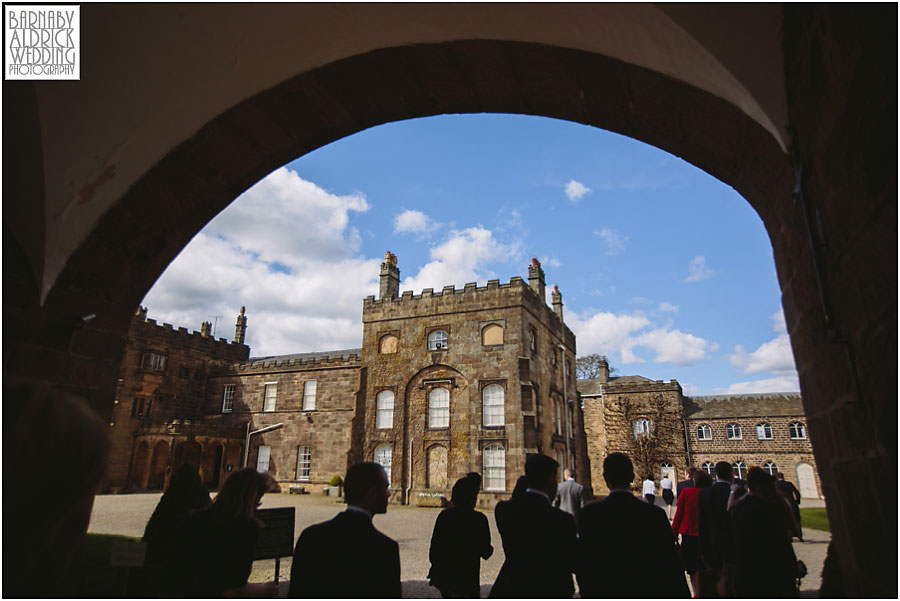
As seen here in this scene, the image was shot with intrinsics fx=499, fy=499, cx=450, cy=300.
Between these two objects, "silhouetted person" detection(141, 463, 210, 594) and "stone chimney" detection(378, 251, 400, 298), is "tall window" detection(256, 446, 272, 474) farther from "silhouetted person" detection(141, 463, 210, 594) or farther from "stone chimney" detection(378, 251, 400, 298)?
"silhouetted person" detection(141, 463, 210, 594)

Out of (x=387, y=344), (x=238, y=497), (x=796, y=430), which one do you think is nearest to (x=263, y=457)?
(x=387, y=344)

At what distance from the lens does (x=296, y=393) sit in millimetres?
29016

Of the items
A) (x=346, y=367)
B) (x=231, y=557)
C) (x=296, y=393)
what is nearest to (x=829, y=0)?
(x=231, y=557)

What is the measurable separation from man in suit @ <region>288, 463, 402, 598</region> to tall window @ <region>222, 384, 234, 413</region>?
31125 mm

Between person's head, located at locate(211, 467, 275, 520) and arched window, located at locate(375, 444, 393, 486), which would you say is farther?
arched window, located at locate(375, 444, 393, 486)

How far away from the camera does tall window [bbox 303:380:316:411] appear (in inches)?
1121

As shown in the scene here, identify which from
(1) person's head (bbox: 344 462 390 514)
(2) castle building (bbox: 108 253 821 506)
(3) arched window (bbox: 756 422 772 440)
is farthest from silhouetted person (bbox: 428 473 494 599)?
(3) arched window (bbox: 756 422 772 440)

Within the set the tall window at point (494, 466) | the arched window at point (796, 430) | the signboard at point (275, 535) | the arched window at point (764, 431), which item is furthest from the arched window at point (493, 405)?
the arched window at point (796, 430)

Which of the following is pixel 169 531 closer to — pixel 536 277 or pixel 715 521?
pixel 715 521

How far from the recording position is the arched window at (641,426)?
114ft

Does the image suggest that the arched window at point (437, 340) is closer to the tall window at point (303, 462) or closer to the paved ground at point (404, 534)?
the paved ground at point (404, 534)

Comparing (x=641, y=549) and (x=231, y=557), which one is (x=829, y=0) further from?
(x=231, y=557)

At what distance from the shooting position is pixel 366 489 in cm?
267

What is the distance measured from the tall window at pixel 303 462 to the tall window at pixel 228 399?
19.7ft
